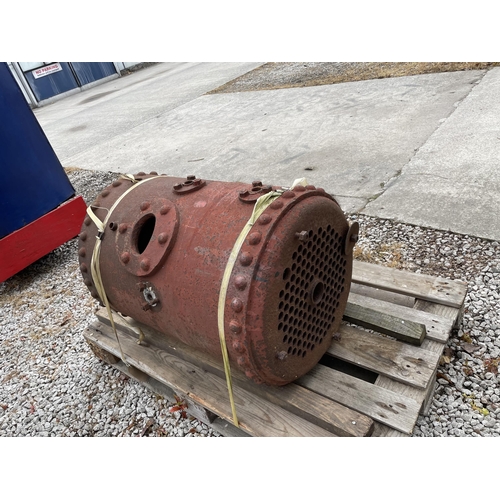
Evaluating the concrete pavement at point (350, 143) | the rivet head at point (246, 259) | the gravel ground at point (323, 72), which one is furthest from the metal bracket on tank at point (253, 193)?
the gravel ground at point (323, 72)

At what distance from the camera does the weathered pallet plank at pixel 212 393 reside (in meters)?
1.57

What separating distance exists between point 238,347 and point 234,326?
86 mm

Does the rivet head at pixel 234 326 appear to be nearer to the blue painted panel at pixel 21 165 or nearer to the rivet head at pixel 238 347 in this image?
the rivet head at pixel 238 347

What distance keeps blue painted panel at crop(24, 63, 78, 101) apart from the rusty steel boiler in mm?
13217

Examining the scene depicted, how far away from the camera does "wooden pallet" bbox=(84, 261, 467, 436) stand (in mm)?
1541

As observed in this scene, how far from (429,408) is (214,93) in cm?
755

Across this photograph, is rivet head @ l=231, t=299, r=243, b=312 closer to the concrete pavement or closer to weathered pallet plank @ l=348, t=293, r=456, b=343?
weathered pallet plank @ l=348, t=293, r=456, b=343

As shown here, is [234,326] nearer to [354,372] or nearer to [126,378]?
[354,372]

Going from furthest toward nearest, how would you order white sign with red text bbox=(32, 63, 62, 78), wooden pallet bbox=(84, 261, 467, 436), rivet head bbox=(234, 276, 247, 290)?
white sign with red text bbox=(32, 63, 62, 78) → wooden pallet bbox=(84, 261, 467, 436) → rivet head bbox=(234, 276, 247, 290)

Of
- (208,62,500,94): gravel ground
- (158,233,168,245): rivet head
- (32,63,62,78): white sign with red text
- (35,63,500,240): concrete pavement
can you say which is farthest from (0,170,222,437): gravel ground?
(32,63,62,78): white sign with red text

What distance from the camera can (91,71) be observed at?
13508 mm

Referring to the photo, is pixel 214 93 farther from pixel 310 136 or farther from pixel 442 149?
pixel 442 149

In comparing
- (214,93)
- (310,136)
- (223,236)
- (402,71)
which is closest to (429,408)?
(223,236)

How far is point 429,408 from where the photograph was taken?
1712 millimetres
